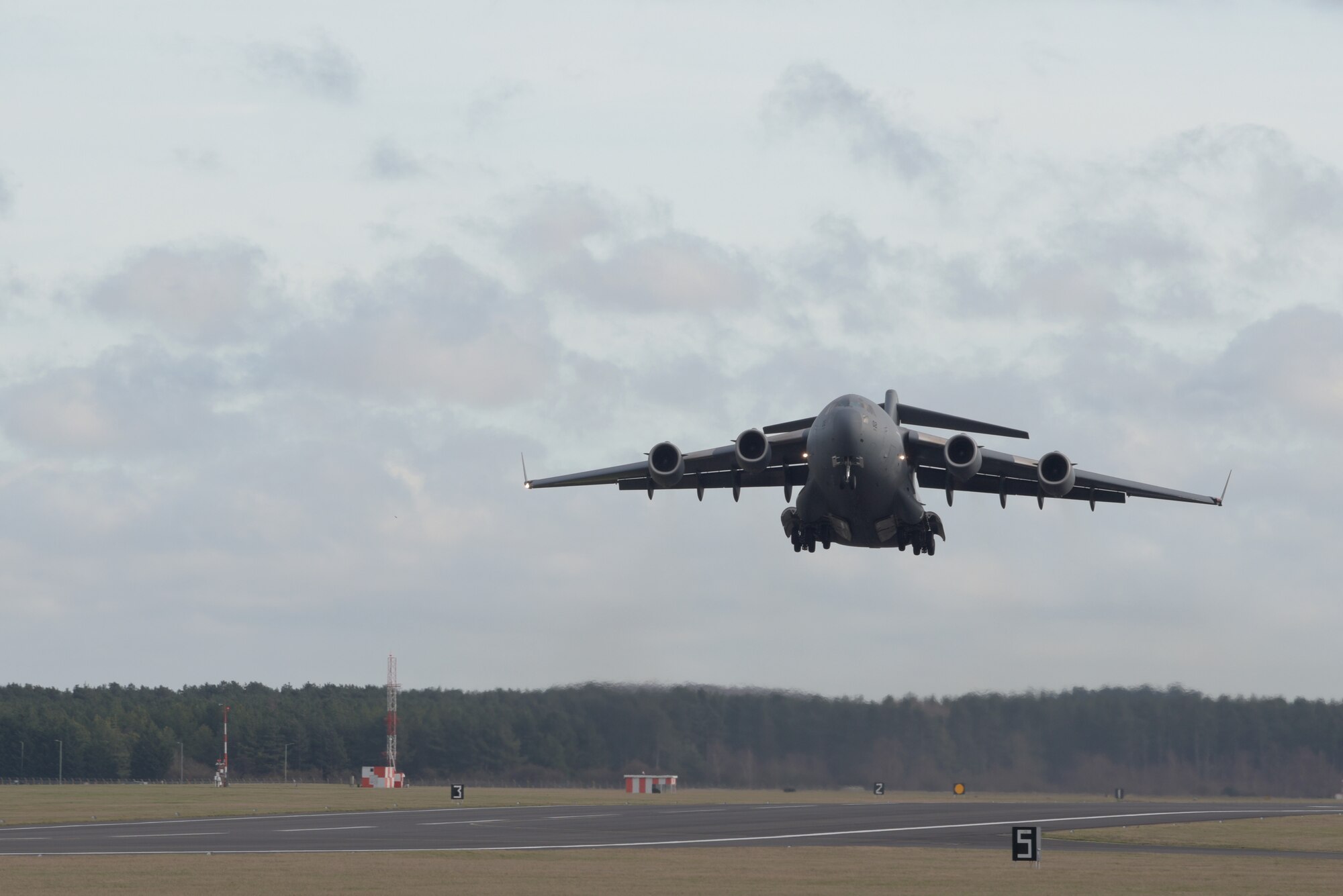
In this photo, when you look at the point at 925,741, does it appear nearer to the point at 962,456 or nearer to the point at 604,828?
the point at 604,828

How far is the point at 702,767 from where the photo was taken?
63.5m

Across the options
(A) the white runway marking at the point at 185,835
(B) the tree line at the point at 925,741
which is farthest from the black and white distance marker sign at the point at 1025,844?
(B) the tree line at the point at 925,741

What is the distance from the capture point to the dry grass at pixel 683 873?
27.0 m

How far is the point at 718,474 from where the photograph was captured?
129 feet

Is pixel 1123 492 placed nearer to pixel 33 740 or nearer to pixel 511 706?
pixel 511 706

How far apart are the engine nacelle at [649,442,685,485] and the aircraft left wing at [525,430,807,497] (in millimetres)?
2149

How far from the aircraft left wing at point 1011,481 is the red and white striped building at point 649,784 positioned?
30.8m

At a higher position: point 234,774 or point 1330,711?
point 1330,711

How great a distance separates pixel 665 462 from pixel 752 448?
2077 mm

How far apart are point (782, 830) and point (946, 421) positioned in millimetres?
14004

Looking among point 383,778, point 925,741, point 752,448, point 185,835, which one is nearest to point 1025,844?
point 752,448

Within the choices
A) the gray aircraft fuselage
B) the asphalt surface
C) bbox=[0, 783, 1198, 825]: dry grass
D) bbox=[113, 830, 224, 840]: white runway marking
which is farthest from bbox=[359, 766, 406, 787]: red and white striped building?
the gray aircraft fuselage

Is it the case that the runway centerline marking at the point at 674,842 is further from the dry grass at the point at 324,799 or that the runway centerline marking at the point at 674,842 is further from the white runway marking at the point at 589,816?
the white runway marking at the point at 589,816

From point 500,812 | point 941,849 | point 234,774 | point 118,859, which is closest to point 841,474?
point 941,849
